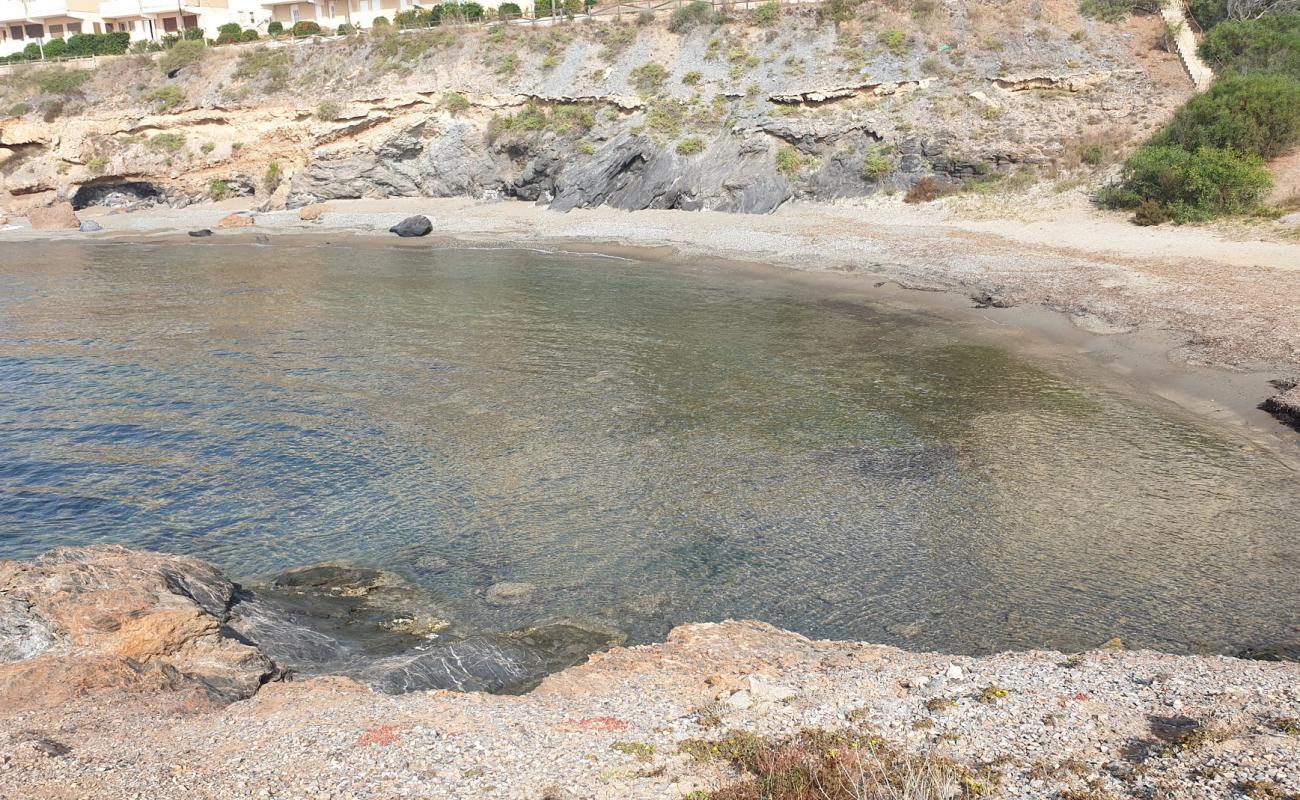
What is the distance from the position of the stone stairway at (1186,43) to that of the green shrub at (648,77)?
2241cm

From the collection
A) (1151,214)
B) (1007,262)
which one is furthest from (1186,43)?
(1007,262)

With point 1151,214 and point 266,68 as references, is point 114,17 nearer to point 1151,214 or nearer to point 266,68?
point 266,68

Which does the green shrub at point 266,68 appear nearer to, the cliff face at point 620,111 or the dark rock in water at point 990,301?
the cliff face at point 620,111

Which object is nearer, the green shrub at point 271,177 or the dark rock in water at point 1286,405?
the dark rock in water at point 1286,405

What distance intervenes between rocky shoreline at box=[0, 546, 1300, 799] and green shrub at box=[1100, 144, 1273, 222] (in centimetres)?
2333

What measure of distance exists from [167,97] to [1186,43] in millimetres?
50478

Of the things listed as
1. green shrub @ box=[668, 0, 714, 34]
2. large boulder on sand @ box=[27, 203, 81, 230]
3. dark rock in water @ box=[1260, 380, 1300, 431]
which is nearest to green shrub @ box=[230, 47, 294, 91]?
large boulder on sand @ box=[27, 203, 81, 230]

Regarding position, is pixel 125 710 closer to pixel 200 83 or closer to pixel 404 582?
pixel 404 582

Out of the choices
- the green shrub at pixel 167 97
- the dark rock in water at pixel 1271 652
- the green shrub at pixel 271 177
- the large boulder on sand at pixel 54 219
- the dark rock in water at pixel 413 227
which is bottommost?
the large boulder on sand at pixel 54 219

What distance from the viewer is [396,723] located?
750 centimetres

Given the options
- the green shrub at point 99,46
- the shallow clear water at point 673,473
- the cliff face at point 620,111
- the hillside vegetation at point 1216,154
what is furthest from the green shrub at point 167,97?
the hillside vegetation at point 1216,154

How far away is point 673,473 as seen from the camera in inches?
575

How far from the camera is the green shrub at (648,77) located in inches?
1753

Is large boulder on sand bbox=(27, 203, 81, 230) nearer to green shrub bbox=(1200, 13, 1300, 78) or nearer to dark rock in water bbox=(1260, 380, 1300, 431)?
dark rock in water bbox=(1260, 380, 1300, 431)
